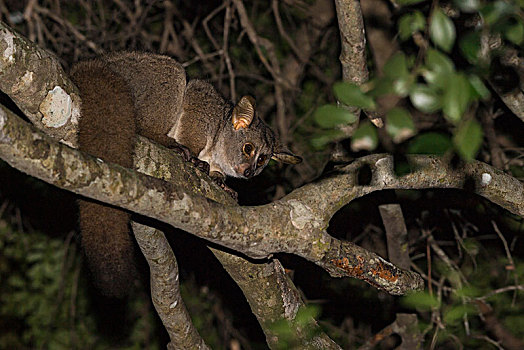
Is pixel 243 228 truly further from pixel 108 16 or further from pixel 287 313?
pixel 108 16

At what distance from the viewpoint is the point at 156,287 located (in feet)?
9.75

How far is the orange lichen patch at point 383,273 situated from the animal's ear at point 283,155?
57.0 inches

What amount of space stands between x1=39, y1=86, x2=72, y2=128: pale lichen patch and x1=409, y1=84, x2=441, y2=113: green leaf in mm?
1580

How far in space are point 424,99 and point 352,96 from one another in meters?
0.18

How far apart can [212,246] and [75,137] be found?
2.67ft

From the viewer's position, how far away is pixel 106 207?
2.31 m

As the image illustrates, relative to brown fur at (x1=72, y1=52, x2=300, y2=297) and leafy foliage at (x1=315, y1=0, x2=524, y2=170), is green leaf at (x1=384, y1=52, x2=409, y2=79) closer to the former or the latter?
leafy foliage at (x1=315, y1=0, x2=524, y2=170)

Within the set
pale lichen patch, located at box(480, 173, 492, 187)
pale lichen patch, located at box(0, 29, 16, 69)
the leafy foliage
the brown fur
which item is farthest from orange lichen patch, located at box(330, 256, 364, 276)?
pale lichen patch, located at box(0, 29, 16, 69)

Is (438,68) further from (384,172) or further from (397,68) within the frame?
(384,172)

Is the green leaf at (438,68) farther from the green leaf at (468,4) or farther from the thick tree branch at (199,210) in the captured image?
the thick tree branch at (199,210)

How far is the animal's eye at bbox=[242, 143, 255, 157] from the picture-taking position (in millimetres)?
3992

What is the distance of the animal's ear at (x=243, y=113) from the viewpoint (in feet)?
11.8

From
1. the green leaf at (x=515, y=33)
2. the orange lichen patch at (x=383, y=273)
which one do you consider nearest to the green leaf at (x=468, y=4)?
the green leaf at (x=515, y=33)

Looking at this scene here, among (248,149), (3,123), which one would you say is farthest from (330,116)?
(248,149)
